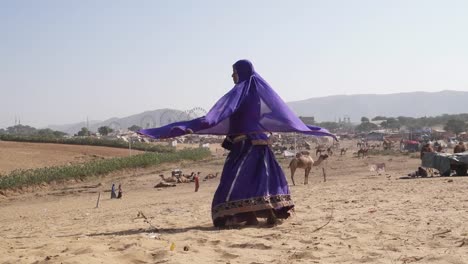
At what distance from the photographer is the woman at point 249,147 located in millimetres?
6793

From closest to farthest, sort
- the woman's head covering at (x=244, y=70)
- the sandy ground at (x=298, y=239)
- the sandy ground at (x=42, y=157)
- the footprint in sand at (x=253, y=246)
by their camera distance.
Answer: the sandy ground at (x=298, y=239) → the footprint in sand at (x=253, y=246) → the woman's head covering at (x=244, y=70) → the sandy ground at (x=42, y=157)

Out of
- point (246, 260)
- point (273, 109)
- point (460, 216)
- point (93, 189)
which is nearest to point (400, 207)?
point (460, 216)

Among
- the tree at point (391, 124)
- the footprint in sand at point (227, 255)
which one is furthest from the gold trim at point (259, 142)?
the tree at point (391, 124)

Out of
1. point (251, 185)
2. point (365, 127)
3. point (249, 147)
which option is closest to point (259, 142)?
point (249, 147)

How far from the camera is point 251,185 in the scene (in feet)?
22.5

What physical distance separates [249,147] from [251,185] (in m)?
0.51

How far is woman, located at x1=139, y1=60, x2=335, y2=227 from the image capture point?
6793 mm

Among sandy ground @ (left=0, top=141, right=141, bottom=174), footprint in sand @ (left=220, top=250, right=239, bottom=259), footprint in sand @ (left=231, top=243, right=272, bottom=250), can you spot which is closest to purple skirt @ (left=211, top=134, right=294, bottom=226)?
footprint in sand @ (left=231, top=243, right=272, bottom=250)

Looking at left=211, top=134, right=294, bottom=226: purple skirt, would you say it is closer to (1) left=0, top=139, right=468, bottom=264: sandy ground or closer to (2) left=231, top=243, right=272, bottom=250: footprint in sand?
(1) left=0, top=139, right=468, bottom=264: sandy ground

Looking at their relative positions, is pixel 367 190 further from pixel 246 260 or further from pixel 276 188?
pixel 246 260

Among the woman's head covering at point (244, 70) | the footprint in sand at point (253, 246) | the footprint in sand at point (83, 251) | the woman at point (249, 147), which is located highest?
the woman's head covering at point (244, 70)

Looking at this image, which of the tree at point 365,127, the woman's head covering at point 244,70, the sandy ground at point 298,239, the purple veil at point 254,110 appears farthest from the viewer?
the tree at point 365,127

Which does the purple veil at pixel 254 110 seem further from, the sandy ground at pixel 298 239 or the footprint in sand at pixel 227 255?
the footprint in sand at pixel 227 255

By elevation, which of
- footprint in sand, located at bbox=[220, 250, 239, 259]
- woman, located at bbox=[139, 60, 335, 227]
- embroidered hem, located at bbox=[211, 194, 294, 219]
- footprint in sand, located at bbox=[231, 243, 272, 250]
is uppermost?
woman, located at bbox=[139, 60, 335, 227]
